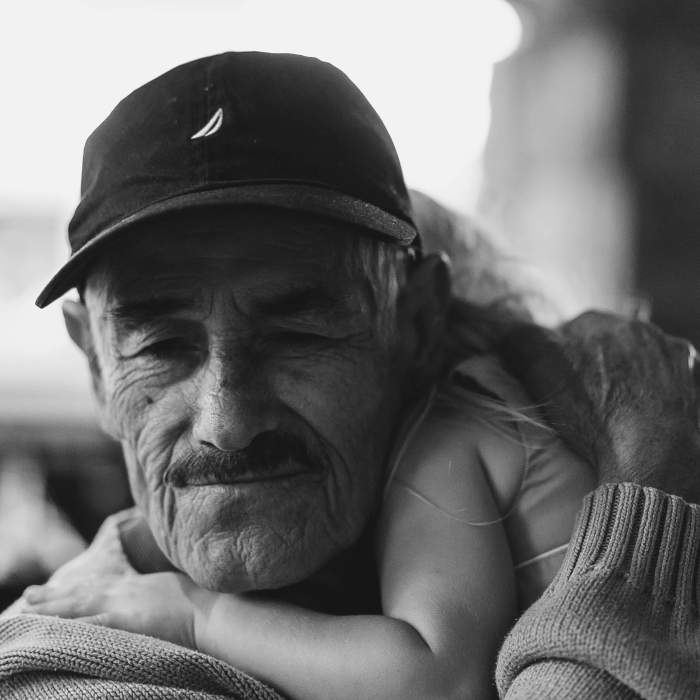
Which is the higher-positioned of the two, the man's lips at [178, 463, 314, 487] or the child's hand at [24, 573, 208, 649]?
the man's lips at [178, 463, 314, 487]

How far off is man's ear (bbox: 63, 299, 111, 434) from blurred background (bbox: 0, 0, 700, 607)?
1820 mm

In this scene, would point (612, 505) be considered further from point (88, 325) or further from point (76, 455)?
point (76, 455)

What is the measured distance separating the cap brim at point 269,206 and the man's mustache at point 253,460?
266 millimetres

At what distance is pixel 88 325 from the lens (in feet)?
3.96

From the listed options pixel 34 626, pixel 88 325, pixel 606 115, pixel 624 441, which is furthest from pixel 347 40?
pixel 34 626

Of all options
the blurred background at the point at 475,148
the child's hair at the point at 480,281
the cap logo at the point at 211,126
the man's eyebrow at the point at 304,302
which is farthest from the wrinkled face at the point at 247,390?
the blurred background at the point at 475,148

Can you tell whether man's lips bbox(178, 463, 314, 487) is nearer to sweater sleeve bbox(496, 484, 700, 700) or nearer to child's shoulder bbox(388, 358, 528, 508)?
child's shoulder bbox(388, 358, 528, 508)

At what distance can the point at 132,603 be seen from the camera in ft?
3.51

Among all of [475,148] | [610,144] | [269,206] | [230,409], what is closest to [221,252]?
[269,206]

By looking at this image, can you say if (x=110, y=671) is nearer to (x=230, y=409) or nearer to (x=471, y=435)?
(x=230, y=409)

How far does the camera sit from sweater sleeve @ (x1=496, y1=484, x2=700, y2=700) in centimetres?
77

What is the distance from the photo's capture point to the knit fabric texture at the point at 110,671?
882mm

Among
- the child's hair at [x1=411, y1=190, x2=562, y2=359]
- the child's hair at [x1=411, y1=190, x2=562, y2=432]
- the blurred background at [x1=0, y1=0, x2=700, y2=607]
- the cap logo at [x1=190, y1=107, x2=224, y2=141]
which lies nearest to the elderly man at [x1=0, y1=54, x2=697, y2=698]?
the cap logo at [x1=190, y1=107, x2=224, y2=141]

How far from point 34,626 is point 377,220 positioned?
628 mm
